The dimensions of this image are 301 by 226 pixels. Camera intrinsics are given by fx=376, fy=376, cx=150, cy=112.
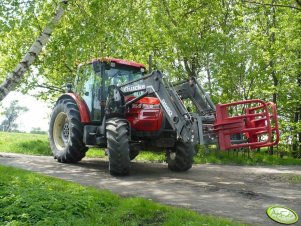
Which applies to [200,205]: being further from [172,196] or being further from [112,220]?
[112,220]

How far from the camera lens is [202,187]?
7.97 metres

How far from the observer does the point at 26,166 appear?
10109 mm

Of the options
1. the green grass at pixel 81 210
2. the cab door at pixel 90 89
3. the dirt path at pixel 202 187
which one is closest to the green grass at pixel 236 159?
the dirt path at pixel 202 187

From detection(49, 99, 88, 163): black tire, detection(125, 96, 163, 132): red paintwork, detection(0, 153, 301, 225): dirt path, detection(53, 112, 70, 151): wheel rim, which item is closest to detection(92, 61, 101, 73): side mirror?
detection(125, 96, 163, 132): red paintwork

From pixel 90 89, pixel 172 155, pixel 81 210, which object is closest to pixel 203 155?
pixel 172 155

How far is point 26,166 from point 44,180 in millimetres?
2999

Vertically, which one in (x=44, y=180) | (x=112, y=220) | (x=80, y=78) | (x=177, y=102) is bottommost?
(x=112, y=220)

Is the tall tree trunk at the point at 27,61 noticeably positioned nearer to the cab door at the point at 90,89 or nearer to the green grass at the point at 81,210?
the green grass at the point at 81,210

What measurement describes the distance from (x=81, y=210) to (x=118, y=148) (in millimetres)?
3350


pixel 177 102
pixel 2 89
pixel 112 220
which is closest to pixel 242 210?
pixel 112 220

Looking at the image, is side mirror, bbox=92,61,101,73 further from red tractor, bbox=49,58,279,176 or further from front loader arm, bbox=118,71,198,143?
front loader arm, bbox=118,71,198,143

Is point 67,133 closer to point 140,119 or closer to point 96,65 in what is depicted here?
point 96,65

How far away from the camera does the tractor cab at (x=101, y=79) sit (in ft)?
34.0

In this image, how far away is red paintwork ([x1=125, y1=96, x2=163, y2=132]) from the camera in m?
9.69
